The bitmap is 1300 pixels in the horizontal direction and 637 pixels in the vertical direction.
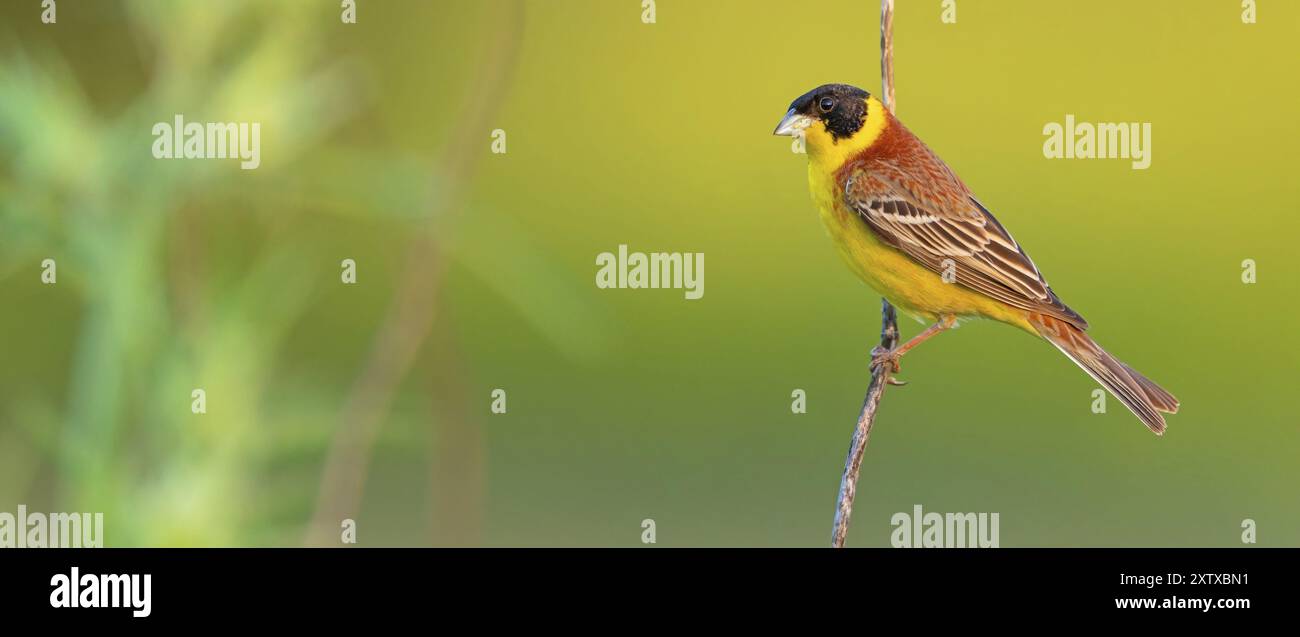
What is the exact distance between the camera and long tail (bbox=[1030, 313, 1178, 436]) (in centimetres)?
443

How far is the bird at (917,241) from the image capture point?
179 inches

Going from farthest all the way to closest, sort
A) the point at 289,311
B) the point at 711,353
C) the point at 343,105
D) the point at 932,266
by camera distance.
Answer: the point at 711,353
the point at 932,266
the point at 343,105
the point at 289,311

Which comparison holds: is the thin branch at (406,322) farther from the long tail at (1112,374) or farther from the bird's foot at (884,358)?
the long tail at (1112,374)

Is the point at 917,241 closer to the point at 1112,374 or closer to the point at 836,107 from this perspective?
the point at 836,107

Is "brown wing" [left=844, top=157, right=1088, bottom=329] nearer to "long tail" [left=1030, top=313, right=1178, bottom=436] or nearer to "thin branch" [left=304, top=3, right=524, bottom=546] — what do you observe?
"long tail" [left=1030, top=313, right=1178, bottom=436]

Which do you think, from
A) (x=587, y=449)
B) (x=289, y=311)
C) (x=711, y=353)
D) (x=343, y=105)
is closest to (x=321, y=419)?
(x=289, y=311)

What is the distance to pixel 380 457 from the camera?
23.2 ft

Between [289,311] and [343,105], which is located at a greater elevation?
[343,105]

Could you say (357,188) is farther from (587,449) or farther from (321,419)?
(587,449)

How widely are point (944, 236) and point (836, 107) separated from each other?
55 centimetres

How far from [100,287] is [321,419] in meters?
0.67

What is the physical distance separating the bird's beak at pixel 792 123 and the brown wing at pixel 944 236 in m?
0.21

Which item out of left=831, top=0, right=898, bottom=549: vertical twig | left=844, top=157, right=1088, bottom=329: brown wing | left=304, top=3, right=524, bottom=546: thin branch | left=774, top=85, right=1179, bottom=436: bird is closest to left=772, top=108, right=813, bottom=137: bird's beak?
left=774, top=85, right=1179, bottom=436: bird

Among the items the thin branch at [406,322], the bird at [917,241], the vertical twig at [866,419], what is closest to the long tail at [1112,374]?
the bird at [917,241]
